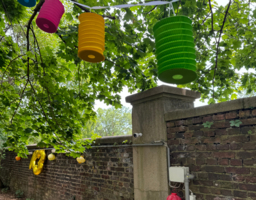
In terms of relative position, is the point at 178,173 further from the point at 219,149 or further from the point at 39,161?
the point at 39,161

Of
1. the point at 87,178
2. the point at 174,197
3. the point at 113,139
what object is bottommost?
the point at 87,178

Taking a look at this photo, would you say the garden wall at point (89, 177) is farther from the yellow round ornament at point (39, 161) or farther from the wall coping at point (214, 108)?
the wall coping at point (214, 108)

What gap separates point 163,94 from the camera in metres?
3.38

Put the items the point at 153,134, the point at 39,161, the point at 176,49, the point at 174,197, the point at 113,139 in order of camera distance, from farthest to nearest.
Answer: the point at 39,161 → the point at 113,139 → the point at 153,134 → the point at 174,197 → the point at 176,49

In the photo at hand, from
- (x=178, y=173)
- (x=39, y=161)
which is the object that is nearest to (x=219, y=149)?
(x=178, y=173)

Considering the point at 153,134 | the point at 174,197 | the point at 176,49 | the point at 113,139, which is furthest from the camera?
the point at 113,139

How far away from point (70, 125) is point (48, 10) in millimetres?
3272

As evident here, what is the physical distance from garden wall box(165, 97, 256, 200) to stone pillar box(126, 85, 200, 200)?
0.23m

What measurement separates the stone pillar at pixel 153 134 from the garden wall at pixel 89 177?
0.49 meters

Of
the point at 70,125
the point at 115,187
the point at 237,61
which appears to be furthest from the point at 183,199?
the point at 237,61

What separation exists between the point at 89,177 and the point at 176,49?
458 cm

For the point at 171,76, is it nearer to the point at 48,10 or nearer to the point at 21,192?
the point at 48,10

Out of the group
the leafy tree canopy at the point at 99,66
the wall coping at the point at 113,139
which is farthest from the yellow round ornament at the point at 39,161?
the wall coping at the point at 113,139

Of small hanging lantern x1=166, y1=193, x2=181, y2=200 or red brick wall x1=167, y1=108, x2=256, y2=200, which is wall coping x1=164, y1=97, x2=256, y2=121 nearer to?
red brick wall x1=167, y1=108, x2=256, y2=200
